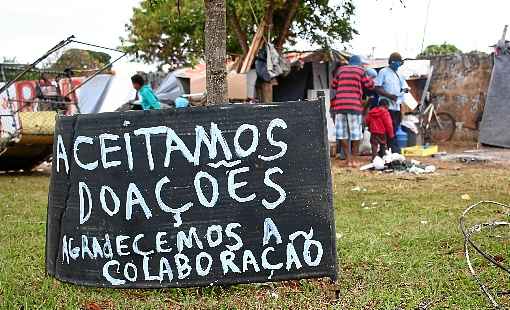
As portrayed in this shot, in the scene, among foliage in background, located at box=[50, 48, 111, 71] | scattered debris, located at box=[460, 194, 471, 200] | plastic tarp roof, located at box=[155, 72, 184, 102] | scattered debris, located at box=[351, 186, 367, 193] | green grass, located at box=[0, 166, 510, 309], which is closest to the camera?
green grass, located at box=[0, 166, 510, 309]

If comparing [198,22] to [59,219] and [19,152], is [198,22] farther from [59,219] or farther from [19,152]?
[59,219]

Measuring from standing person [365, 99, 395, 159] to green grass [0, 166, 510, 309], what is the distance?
12.9ft

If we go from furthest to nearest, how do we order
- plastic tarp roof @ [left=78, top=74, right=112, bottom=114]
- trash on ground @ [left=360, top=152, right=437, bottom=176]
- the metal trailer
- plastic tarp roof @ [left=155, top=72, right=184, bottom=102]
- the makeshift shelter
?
plastic tarp roof @ [left=78, top=74, right=112, bottom=114], plastic tarp roof @ [left=155, top=72, right=184, bottom=102], the makeshift shelter, the metal trailer, trash on ground @ [left=360, top=152, right=437, bottom=176]

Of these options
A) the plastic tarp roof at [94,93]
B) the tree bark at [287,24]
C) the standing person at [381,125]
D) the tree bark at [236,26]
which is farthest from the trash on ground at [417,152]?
the plastic tarp roof at [94,93]

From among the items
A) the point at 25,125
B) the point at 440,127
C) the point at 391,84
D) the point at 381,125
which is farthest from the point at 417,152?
the point at 25,125

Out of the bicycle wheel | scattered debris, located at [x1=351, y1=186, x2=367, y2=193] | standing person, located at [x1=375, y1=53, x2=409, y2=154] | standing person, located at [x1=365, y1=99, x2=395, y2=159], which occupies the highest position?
standing person, located at [x1=375, y1=53, x2=409, y2=154]

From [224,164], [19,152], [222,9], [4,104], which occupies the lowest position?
[19,152]

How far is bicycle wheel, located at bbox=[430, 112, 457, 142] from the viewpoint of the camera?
16453mm

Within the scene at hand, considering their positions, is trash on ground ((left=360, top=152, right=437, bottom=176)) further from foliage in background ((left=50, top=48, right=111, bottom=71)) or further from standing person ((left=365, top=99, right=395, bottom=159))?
foliage in background ((left=50, top=48, right=111, bottom=71))

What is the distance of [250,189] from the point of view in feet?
11.2

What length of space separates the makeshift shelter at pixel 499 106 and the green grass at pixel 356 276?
717cm

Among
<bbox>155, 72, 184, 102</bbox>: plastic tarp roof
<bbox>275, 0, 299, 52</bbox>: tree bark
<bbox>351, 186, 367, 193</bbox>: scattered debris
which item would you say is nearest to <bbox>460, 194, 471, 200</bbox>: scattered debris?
<bbox>351, 186, 367, 193</bbox>: scattered debris

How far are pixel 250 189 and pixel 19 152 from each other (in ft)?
28.2

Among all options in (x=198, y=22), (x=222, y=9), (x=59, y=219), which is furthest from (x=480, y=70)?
(x=59, y=219)
